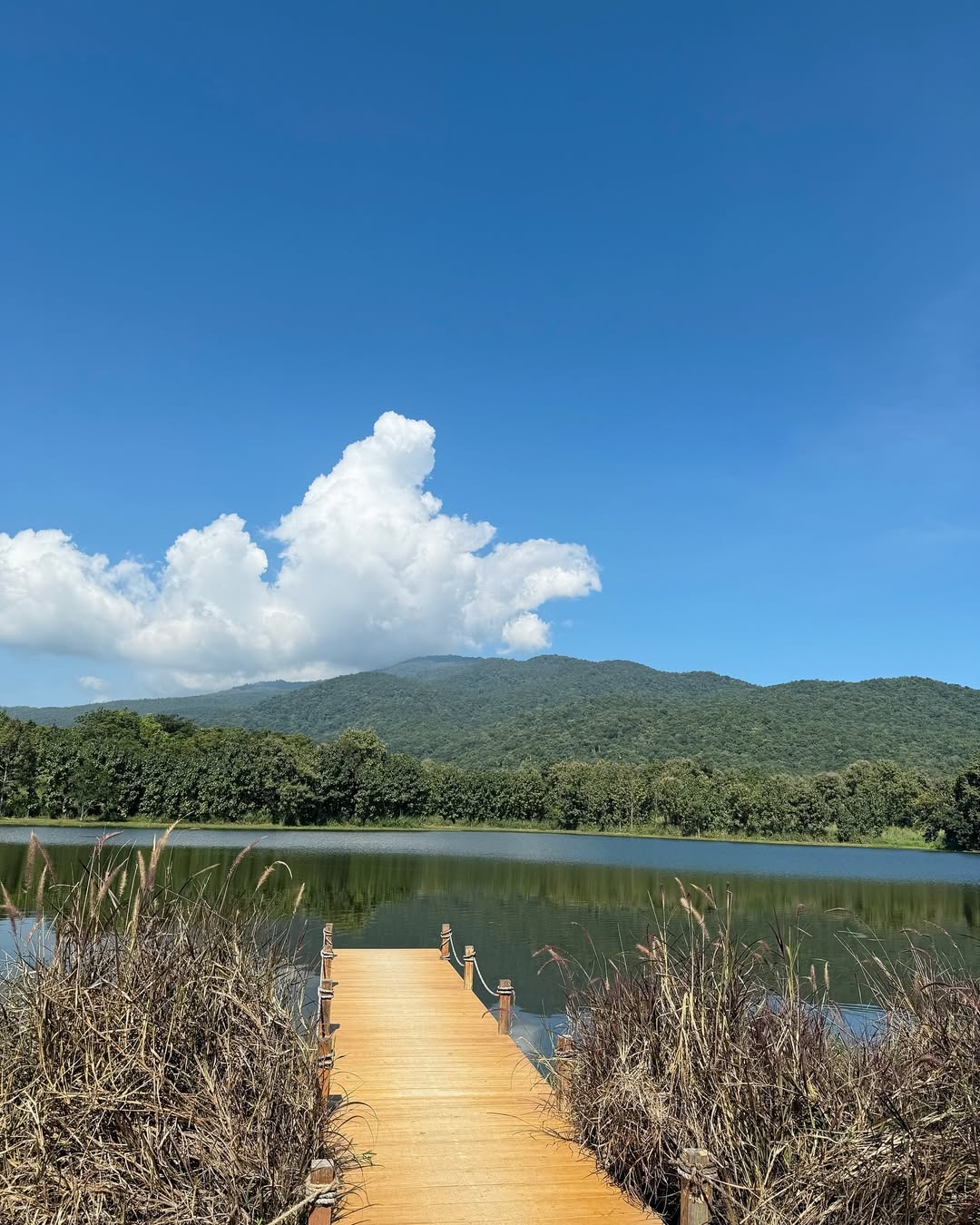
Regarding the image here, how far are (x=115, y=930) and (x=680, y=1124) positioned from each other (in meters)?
3.64

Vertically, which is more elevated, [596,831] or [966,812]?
[966,812]

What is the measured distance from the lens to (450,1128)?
656 centimetres

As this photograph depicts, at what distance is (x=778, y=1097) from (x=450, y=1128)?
9.54 ft

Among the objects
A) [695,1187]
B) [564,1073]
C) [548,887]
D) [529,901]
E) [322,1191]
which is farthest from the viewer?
[548,887]

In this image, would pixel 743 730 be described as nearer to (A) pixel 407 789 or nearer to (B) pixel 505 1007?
(A) pixel 407 789

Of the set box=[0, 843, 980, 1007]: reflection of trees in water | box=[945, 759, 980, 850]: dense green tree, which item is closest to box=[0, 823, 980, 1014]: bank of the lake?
box=[0, 843, 980, 1007]: reflection of trees in water

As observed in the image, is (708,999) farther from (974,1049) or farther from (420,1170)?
(420,1170)

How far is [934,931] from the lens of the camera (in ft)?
79.6

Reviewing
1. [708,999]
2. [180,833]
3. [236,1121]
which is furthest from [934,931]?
[180,833]

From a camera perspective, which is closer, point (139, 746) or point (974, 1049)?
point (974, 1049)

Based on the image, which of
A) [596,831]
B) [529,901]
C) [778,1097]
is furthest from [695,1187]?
[596,831]

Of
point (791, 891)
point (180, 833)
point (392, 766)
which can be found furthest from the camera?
point (392, 766)

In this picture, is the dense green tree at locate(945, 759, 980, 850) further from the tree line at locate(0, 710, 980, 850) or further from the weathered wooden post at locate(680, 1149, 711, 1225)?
the weathered wooden post at locate(680, 1149, 711, 1225)

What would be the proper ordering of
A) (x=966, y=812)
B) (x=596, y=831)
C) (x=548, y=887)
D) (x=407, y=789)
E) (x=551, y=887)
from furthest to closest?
(x=596, y=831), (x=407, y=789), (x=966, y=812), (x=548, y=887), (x=551, y=887)
